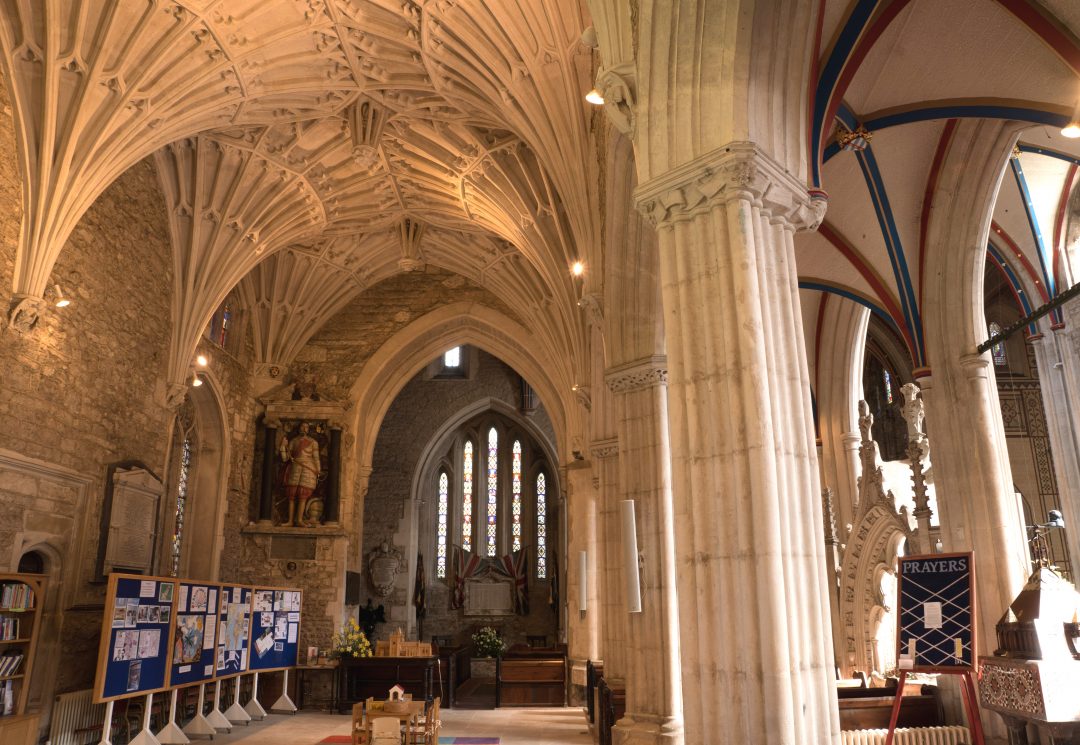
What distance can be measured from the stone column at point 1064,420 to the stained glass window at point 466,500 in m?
16.3

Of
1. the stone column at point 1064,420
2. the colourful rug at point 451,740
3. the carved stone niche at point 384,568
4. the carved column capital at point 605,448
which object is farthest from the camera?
the carved stone niche at point 384,568

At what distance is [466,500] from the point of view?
961 inches

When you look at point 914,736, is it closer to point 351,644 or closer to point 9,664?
point 9,664

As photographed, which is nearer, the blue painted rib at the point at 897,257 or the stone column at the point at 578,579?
the blue painted rib at the point at 897,257

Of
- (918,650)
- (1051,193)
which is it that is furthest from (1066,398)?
(918,650)

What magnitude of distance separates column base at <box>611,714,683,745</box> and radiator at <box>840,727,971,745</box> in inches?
64.8

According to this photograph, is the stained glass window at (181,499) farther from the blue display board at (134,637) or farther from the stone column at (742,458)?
the stone column at (742,458)

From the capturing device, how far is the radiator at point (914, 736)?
712 centimetres

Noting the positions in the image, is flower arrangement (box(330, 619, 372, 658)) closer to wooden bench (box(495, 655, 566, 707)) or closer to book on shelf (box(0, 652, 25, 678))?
wooden bench (box(495, 655, 566, 707))

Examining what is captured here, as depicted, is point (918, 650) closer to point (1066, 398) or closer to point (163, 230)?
point (1066, 398)

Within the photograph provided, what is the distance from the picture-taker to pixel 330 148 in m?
12.9

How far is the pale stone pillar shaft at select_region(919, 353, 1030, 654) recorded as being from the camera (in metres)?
8.10

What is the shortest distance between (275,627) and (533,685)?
4.83 metres

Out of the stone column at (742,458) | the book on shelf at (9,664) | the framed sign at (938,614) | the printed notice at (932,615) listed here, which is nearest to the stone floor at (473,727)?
the book on shelf at (9,664)
